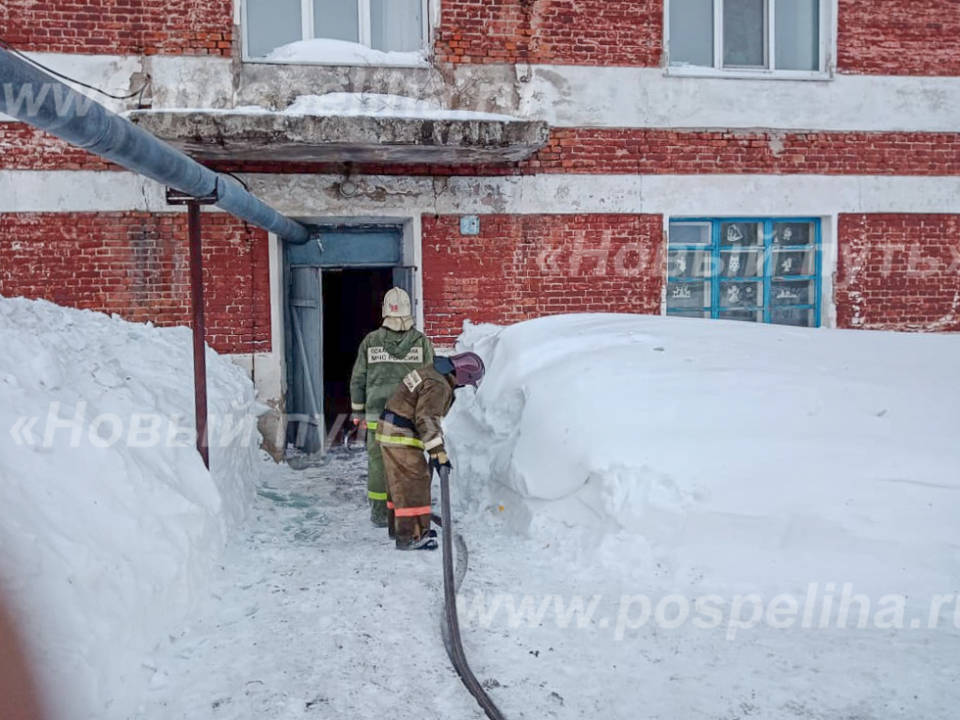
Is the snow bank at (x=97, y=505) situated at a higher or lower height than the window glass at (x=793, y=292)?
lower


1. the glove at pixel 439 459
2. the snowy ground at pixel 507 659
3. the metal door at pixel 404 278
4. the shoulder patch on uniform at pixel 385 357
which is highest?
the metal door at pixel 404 278

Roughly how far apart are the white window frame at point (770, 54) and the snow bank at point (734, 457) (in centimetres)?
357

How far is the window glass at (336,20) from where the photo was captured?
27.2 feet

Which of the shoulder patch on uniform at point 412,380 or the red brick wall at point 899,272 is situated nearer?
the shoulder patch on uniform at point 412,380

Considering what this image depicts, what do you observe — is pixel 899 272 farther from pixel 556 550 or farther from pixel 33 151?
pixel 33 151

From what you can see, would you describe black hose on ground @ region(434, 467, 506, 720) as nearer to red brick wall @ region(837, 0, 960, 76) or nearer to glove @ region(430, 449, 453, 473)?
glove @ region(430, 449, 453, 473)

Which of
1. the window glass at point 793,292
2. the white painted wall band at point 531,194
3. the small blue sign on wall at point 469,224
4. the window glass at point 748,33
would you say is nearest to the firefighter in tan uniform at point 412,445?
the small blue sign on wall at point 469,224

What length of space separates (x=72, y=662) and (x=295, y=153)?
5.65 metres

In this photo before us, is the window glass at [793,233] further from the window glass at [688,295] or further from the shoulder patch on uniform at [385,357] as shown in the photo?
the shoulder patch on uniform at [385,357]

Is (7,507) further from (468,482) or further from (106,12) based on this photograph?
(106,12)

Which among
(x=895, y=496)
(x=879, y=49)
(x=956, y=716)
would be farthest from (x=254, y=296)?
(x=879, y=49)

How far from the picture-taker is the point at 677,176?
8852 millimetres

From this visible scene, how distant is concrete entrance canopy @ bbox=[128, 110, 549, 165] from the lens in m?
7.18

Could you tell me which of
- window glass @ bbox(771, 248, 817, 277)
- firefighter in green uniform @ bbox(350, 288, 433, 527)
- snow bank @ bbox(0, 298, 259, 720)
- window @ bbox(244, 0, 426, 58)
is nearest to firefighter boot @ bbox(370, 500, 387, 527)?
firefighter in green uniform @ bbox(350, 288, 433, 527)
